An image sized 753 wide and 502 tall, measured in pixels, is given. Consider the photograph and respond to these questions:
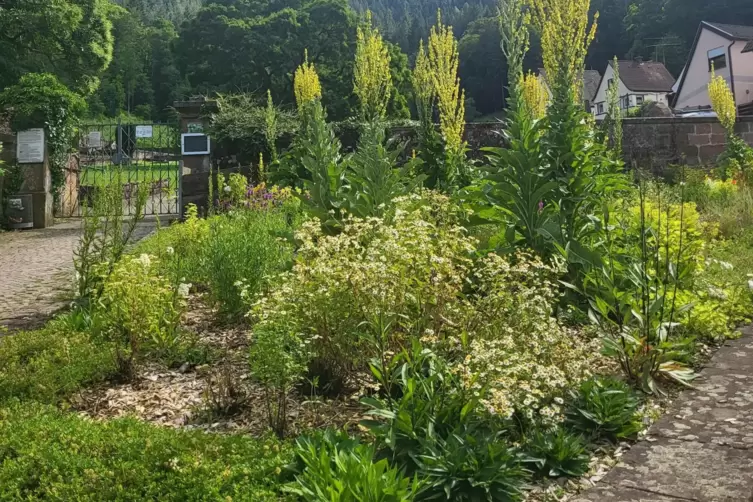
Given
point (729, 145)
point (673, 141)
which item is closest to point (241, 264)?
point (729, 145)

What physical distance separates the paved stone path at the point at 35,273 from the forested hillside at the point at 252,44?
20.0 ft

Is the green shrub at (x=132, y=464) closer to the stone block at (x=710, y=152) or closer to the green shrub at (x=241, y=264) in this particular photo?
the green shrub at (x=241, y=264)

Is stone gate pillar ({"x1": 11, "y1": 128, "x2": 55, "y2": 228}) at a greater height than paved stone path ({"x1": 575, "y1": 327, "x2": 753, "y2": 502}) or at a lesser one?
greater

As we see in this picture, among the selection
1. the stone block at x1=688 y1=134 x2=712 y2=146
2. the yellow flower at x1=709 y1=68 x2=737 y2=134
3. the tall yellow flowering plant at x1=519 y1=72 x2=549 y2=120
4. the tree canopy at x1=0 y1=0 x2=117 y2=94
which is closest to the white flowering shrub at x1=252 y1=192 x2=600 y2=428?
the tall yellow flowering plant at x1=519 y1=72 x2=549 y2=120

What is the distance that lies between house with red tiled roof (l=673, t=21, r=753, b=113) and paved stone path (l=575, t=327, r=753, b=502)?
1382 inches

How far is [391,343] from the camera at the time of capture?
3830 mm

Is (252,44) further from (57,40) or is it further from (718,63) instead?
(718,63)

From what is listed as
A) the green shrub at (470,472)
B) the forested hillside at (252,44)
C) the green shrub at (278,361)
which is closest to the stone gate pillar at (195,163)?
the forested hillside at (252,44)

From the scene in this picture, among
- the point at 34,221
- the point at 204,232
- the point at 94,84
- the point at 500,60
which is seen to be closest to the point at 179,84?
the point at 94,84

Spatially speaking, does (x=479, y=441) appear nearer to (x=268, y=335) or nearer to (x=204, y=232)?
(x=268, y=335)

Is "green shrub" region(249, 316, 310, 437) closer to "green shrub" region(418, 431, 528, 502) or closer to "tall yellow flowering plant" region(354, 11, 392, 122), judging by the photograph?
"green shrub" region(418, 431, 528, 502)

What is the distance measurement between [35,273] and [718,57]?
4017 cm

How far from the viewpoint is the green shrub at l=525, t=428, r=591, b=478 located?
9.30 feet

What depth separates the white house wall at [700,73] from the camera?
37.8 metres
